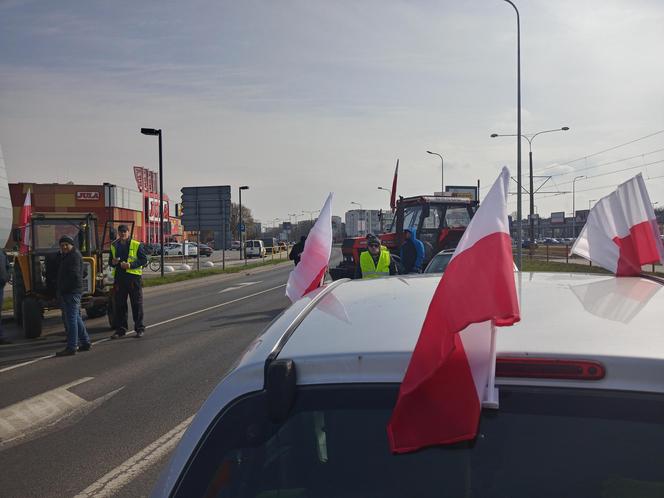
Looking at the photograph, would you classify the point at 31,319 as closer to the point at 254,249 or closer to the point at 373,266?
the point at 373,266

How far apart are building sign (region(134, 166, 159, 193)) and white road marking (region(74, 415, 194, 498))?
77067mm

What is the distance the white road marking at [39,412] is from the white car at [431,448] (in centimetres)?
514

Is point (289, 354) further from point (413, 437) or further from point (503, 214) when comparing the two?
point (503, 214)


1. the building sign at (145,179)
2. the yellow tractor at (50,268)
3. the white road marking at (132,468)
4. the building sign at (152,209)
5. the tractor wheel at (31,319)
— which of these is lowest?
the white road marking at (132,468)

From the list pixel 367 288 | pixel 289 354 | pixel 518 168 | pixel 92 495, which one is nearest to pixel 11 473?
pixel 92 495

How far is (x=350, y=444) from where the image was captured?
1764 millimetres

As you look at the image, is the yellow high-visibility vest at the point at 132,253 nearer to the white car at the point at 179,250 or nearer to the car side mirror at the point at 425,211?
the car side mirror at the point at 425,211

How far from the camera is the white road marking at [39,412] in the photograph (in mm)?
6494

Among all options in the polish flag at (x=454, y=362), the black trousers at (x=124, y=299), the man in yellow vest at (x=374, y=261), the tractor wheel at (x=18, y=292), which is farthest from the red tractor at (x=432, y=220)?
the polish flag at (x=454, y=362)

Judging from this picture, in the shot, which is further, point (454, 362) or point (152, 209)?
point (152, 209)

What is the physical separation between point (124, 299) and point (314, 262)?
845 centimetres

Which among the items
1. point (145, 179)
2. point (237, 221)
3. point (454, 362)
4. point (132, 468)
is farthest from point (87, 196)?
point (454, 362)

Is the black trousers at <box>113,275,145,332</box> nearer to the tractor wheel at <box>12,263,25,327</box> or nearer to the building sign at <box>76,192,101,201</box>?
the tractor wheel at <box>12,263,25,327</box>

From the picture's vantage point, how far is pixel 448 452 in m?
1.67
